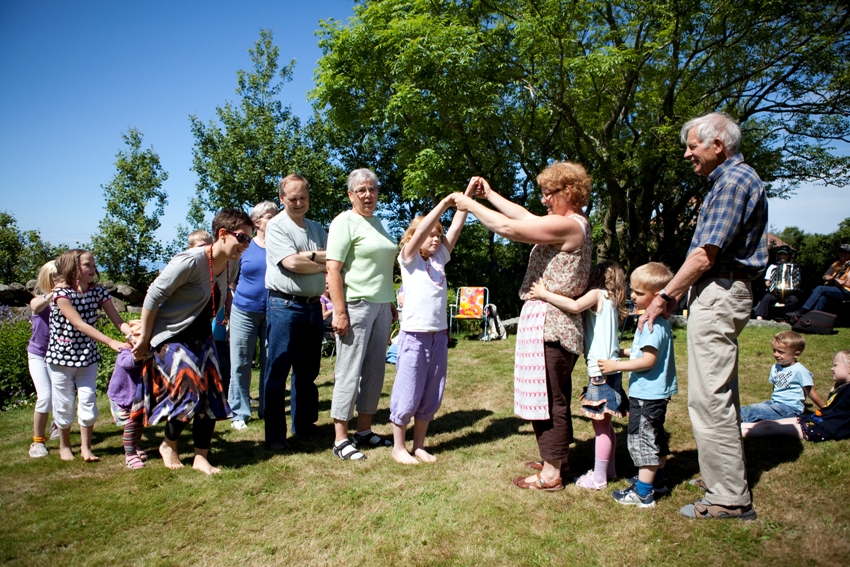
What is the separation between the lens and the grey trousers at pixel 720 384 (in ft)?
9.16

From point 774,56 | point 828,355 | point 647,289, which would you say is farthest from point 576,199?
point 774,56

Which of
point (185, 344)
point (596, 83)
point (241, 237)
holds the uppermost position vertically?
point (596, 83)

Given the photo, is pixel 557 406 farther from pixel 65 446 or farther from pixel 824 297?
pixel 824 297

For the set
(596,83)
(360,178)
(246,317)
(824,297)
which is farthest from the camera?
(596,83)

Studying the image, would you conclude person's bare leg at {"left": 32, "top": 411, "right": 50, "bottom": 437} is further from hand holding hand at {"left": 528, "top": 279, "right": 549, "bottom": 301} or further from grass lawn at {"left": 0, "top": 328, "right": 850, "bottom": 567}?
hand holding hand at {"left": 528, "top": 279, "right": 549, "bottom": 301}

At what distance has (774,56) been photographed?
40.7ft

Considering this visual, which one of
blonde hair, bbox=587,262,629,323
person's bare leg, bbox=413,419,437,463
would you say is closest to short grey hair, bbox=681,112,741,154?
blonde hair, bbox=587,262,629,323

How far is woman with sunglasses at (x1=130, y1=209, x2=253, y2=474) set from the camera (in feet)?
11.5

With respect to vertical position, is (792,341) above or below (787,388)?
above

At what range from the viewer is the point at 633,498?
119 inches

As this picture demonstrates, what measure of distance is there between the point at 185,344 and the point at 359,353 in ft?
3.94

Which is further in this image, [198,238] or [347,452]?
[198,238]

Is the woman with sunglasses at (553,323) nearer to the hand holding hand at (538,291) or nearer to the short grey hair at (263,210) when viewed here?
the hand holding hand at (538,291)

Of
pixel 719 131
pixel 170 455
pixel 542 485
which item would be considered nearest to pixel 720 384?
pixel 542 485
